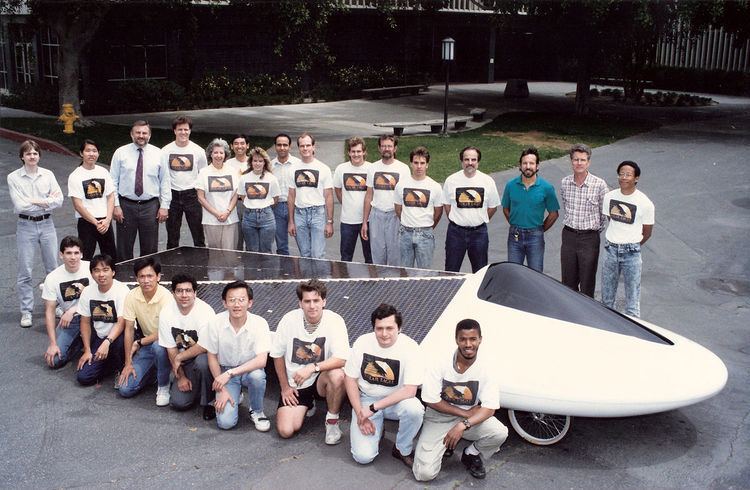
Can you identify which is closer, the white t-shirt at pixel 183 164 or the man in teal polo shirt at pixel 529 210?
the man in teal polo shirt at pixel 529 210

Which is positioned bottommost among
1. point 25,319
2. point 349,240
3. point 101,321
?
point 25,319

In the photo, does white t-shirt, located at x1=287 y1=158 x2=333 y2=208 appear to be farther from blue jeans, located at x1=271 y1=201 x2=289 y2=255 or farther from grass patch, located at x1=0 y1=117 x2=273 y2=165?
grass patch, located at x1=0 y1=117 x2=273 y2=165

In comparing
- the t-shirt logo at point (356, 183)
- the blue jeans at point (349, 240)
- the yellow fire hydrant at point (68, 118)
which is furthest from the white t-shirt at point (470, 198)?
the yellow fire hydrant at point (68, 118)

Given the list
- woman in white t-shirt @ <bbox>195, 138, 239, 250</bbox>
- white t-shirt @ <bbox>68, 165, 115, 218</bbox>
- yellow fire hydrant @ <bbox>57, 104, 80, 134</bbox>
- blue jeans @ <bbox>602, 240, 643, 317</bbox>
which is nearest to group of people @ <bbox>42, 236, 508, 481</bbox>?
white t-shirt @ <bbox>68, 165, 115, 218</bbox>

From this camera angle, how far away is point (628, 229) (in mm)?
8273

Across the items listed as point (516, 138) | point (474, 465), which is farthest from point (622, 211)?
point (516, 138)

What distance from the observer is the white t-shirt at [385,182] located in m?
9.46

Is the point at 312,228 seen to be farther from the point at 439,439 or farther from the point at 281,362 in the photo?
the point at 439,439

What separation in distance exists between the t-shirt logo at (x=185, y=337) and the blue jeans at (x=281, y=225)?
324cm

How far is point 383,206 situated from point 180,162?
2568 mm

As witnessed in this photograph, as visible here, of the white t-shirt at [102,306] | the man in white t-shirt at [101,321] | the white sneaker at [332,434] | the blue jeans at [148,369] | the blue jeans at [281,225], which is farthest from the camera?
the blue jeans at [281,225]

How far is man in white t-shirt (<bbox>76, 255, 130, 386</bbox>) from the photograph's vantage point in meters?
7.45

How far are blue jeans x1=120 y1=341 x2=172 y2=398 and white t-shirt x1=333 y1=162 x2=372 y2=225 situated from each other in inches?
128

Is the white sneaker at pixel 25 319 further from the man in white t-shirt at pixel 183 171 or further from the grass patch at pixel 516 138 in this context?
the grass patch at pixel 516 138
